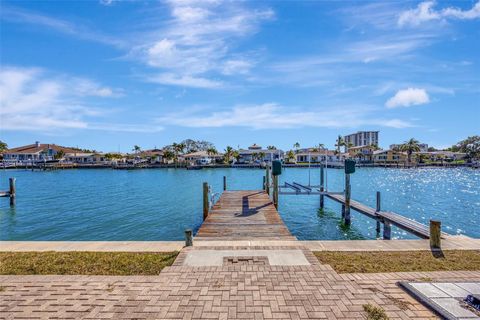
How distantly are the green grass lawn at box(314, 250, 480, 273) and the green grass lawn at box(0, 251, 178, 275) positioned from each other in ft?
13.9

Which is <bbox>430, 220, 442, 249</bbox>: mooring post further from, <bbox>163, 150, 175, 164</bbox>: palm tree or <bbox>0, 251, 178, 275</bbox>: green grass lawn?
<bbox>163, 150, 175, 164</bbox>: palm tree

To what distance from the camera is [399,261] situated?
23.8 feet

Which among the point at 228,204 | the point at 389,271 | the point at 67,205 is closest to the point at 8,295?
the point at 389,271

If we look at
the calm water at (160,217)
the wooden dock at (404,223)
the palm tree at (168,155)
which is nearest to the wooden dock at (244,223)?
the calm water at (160,217)

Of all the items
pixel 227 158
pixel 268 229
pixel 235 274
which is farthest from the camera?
pixel 227 158

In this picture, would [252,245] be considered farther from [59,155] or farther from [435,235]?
[59,155]

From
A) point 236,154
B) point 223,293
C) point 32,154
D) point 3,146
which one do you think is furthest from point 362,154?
point 3,146

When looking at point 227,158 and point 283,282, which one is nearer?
point 283,282

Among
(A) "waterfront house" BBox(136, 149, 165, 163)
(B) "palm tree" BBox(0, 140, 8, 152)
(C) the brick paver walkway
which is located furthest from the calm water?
(B) "palm tree" BBox(0, 140, 8, 152)

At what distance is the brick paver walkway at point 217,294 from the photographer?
4652mm

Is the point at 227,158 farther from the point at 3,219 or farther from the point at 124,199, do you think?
the point at 3,219

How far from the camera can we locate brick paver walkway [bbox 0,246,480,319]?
4.65m

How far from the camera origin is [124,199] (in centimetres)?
2917

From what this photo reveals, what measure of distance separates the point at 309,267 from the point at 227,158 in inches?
4154
